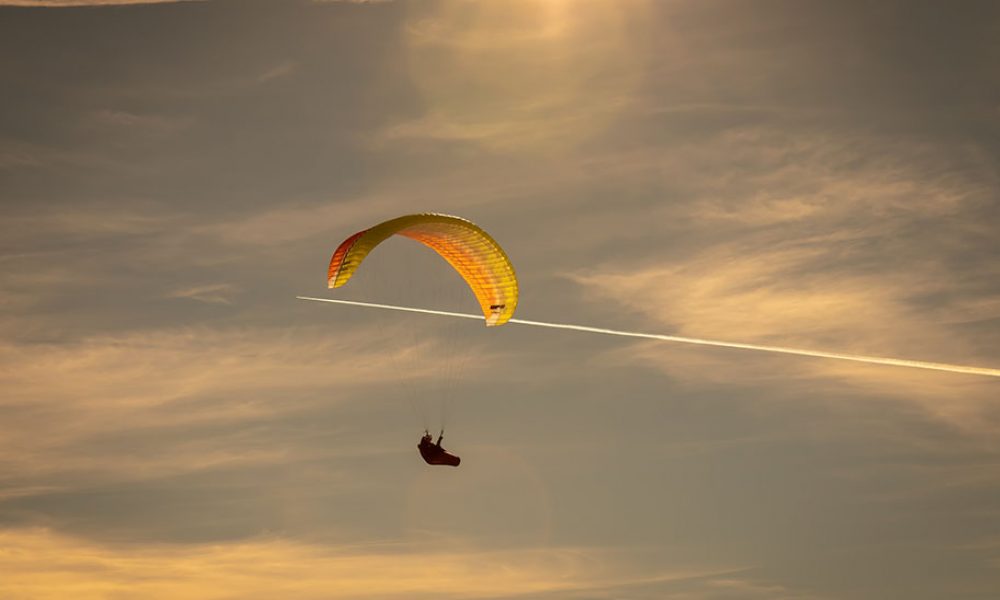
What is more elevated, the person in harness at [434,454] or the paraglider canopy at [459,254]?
the paraglider canopy at [459,254]

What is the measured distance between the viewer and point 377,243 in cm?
8712

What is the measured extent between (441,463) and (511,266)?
11664 mm

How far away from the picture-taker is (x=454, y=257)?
92625 mm

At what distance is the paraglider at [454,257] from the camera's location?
86625 millimetres

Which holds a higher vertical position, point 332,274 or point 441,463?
point 332,274

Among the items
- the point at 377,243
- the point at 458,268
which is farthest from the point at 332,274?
the point at 458,268

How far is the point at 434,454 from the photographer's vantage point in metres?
90.4

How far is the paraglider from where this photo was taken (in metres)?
86.6

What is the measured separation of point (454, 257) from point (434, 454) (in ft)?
37.0

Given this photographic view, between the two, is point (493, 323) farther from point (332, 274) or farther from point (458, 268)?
point (332, 274)

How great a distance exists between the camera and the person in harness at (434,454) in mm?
90125

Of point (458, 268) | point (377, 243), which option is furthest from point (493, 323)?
point (377, 243)

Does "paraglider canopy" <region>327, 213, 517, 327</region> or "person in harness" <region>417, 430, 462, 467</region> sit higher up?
"paraglider canopy" <region>327, 213, 517, 327</region>

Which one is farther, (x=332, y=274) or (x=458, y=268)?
(x=458, y=268)
